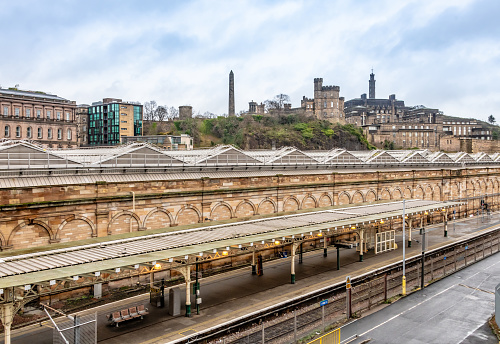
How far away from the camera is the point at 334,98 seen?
512 ft

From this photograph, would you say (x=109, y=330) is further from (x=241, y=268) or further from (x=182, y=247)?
(x=241, y=268)

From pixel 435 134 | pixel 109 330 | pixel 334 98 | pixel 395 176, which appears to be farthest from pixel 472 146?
pixel 109 330

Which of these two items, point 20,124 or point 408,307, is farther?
point 20,124

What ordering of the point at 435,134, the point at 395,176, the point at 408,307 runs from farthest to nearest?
the point at 435,134 < the point at 395,176 < the point at 408,307

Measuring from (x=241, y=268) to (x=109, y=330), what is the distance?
42.9ft

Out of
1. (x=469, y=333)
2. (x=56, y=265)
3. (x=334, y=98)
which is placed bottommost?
(x=469, y=333)

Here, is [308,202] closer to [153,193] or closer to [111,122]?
[153,193]

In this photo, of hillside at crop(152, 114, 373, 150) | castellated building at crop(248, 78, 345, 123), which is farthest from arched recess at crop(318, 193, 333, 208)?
castellated building at crop(248, 78, 345, 123)

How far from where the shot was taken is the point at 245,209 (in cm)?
3666

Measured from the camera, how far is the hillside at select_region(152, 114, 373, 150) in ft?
362

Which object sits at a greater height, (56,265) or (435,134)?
(435,134)

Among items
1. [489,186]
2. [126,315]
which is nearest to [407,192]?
[489,186]

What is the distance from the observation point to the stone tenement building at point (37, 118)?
70062mm

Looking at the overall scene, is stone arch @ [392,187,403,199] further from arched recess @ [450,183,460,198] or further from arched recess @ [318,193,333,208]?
arched recess @ [450,183,460,198]
